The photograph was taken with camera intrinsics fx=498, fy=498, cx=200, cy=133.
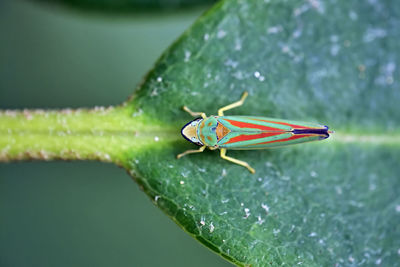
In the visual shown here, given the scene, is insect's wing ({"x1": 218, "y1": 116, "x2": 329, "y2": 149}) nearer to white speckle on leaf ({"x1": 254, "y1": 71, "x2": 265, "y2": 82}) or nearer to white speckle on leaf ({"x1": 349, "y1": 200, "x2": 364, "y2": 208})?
white speckle on leaf ({"x1": 254, "y1": 71, "x2": 265, "y2": 82})

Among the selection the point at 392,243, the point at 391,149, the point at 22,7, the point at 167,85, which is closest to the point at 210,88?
the point at 167,85

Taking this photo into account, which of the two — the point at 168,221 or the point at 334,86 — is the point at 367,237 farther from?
the point at 168,221

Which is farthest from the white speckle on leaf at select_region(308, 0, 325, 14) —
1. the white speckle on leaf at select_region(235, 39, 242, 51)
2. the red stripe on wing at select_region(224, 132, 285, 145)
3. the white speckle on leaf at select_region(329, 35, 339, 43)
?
the red stripe on wing at select_region(224, 132, 285, 145)

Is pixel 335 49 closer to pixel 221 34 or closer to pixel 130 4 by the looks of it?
pixel 221 34

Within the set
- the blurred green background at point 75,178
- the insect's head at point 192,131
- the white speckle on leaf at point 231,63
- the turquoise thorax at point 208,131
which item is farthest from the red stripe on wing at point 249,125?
the blurred green background at point 75,178

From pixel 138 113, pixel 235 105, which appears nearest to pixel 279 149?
pixel 235 105

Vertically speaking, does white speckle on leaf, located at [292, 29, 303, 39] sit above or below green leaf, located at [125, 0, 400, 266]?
above

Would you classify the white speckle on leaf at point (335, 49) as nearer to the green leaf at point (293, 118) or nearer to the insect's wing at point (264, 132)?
the green leaf at point (293, 118)
